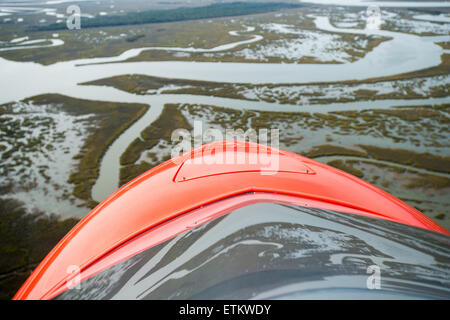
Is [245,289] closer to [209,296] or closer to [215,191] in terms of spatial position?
[209,296]

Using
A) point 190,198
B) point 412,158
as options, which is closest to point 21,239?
point 190,198

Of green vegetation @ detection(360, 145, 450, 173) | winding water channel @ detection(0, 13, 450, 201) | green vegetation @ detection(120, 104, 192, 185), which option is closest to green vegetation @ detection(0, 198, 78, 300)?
green vegetation @ detection(120, 104, 192, 185)

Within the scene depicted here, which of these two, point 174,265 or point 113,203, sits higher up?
point 174,265

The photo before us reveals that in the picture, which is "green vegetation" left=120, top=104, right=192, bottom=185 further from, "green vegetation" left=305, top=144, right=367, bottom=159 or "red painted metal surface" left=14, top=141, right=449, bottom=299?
"red painted metal surface" left=14, top=141, right=449, bottom=299

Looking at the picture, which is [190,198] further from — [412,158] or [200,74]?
[200,74]

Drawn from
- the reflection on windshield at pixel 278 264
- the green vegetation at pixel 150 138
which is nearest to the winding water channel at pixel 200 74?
the green vegetation at pixel 150 138

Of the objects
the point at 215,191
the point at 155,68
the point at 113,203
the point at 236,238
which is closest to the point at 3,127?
the point at 155,68
